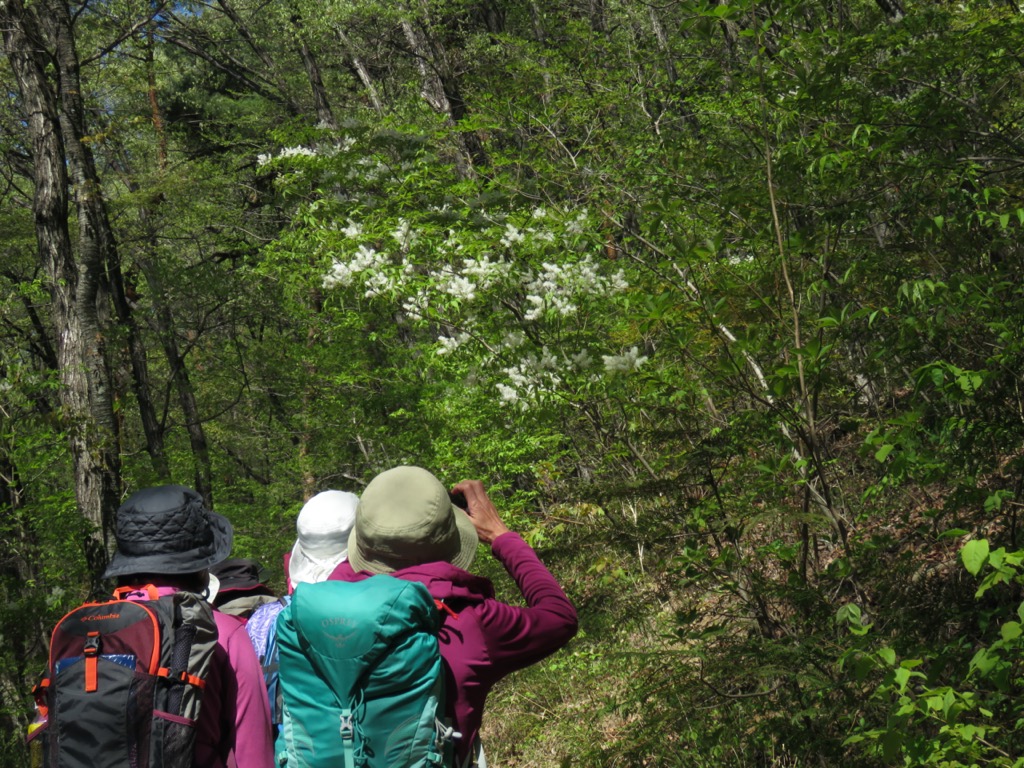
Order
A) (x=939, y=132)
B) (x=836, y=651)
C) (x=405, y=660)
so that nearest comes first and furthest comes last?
(x=405, y=660)
(x=836, y=651)
(x=939, y=132)

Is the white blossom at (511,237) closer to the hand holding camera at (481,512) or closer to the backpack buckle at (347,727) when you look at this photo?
the hand holding camera at (481,512)

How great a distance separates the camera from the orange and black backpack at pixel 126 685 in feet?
6.43

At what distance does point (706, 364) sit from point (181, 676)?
2.09 metres

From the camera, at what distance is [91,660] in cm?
200

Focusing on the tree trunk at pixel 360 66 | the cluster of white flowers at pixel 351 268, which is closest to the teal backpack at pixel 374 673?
the cluster of white flowers at pixel 351 268

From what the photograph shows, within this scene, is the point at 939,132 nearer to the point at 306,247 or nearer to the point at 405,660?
the point at 405,660

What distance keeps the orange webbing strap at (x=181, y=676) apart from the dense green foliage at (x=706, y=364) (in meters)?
1.54

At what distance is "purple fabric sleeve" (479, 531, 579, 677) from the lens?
2.13 metres

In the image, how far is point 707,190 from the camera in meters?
4.01

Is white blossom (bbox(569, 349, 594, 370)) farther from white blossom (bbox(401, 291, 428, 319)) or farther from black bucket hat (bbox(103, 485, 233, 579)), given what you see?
black bucket hat (bbox(103, 485, 233, 579))

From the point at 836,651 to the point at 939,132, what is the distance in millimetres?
1905

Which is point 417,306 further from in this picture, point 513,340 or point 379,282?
point 513,340

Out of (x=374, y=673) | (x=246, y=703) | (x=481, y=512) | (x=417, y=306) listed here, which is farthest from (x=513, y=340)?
(x=374, y=673)

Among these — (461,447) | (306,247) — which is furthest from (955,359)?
(306,247)
